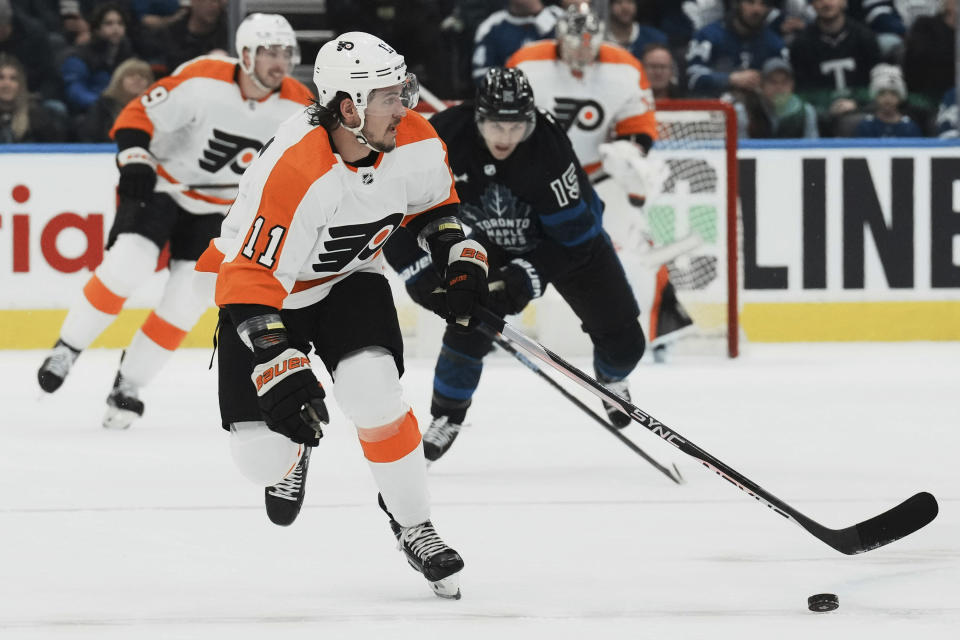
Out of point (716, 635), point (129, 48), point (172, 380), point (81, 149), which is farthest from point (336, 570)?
point (129, 48)

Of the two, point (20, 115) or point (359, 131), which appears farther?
point (20, 115)

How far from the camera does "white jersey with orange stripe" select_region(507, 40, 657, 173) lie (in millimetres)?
5980

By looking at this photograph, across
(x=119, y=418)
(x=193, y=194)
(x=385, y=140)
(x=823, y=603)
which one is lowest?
(x=119, y=418)

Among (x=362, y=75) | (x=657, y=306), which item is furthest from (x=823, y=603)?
(x=657, y=306)

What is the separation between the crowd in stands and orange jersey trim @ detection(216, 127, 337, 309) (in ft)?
14.5

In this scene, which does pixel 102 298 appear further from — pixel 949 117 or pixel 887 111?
pixel 949 117

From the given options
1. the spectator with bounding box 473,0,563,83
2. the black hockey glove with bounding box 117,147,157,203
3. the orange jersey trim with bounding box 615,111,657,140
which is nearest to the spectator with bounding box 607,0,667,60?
the spectator with bounding box 473,0,563,83

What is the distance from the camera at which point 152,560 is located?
301 cm

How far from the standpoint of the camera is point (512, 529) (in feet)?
10.8

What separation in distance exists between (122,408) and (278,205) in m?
2.41

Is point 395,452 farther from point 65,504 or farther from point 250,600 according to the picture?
point 65,504

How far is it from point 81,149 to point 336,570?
4.36 meters

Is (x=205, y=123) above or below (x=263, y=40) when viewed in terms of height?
→ below

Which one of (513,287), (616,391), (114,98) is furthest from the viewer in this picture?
(114,98)
